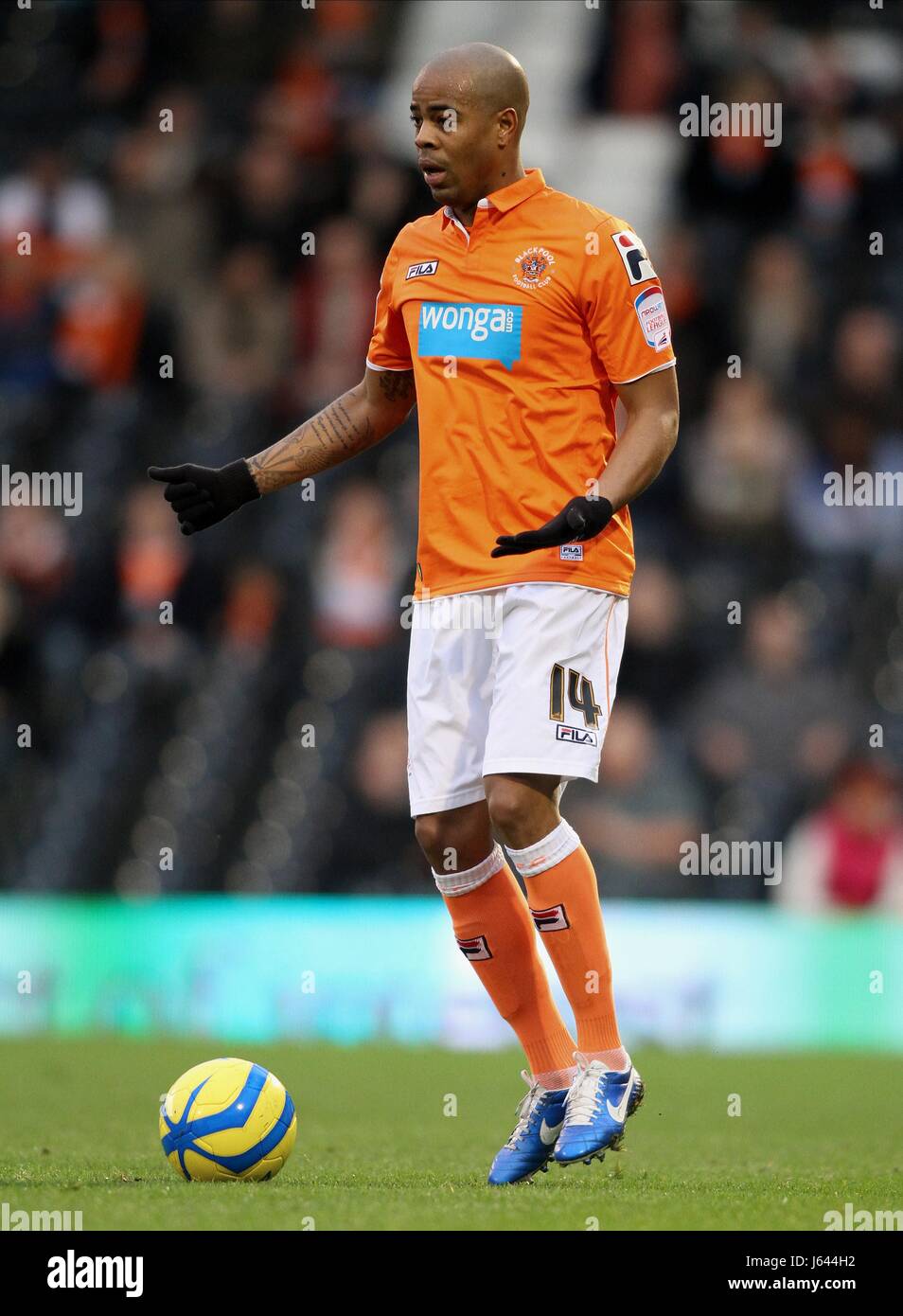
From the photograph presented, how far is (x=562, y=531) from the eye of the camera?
15.5 feet

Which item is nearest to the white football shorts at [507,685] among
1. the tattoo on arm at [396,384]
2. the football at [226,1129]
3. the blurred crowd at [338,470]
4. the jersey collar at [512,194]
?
the tattoo on arm at [396,384]

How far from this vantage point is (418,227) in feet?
17.6

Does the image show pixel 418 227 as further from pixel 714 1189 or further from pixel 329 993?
pixel 329 993

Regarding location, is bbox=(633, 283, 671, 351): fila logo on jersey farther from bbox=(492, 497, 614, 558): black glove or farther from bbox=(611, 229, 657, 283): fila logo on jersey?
bbox=(492, 497, 614, 558): black glove

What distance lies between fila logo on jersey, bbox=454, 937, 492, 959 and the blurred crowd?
502 cm

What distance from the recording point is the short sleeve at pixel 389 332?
212 inches

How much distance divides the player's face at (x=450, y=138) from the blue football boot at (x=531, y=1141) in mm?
2157

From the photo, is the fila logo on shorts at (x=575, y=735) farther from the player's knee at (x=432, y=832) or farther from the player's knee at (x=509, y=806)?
the player's knee at (x=432, y=832)

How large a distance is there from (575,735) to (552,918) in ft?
1.44

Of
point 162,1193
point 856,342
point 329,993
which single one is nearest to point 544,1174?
point 162,1193

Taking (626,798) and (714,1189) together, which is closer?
(714,1189)

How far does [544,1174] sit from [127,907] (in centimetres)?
499
